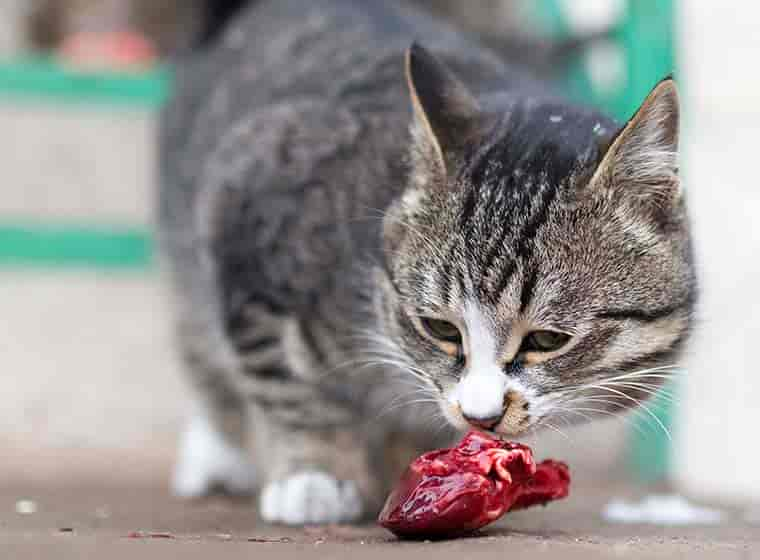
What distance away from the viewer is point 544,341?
1.92 metres

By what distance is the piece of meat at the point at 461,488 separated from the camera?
1741 mm

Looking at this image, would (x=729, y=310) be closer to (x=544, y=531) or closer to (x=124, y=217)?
(x=544, y=531)

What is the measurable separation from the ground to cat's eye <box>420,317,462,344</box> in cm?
33

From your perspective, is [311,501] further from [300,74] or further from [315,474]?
[300,74]

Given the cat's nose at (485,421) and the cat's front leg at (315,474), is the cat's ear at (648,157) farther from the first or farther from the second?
the cat's front leg at (315,474)

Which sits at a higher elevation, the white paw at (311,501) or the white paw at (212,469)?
the white paw at (212,469)

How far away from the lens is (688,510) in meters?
2.71

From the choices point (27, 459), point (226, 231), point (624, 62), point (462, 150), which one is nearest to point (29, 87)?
point (27, 459)

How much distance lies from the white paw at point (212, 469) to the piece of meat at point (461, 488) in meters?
1.26

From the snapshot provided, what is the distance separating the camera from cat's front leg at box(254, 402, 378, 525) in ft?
7.84

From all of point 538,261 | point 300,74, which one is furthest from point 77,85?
point 538,261

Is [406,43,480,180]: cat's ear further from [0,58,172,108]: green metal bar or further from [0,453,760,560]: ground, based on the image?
[0,58,172,108]: green metal bar

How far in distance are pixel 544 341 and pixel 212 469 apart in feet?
4.68

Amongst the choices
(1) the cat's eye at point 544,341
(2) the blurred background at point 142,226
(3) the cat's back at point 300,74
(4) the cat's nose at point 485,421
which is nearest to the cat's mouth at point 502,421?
(4) the cat's nose at point 485,421
